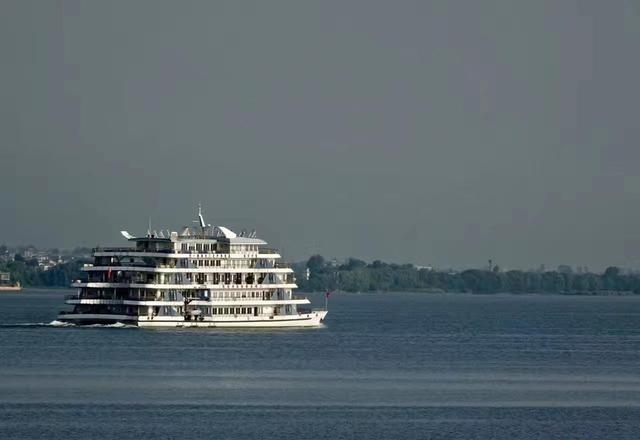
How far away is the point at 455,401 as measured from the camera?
92.6 meters

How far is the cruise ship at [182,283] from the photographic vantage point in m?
147

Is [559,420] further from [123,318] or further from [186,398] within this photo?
[123,318]

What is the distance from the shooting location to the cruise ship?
484ft

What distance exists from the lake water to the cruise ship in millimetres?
1738

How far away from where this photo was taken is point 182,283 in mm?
147500

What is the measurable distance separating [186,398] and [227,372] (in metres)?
16.8

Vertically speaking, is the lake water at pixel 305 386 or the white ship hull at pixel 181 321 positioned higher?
the white ship hull at pixel 181 321

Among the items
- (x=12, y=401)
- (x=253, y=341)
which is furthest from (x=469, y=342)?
(x=12, y=401)

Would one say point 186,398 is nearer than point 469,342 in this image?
Yes

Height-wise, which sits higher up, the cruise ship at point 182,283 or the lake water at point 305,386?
the cruise ship at point 182,283

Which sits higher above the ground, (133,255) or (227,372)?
(133,255)

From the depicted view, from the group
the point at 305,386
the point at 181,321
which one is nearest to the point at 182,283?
the point at 181,321

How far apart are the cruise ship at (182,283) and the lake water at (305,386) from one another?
1.74 metres

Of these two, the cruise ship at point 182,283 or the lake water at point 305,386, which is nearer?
the lake water at point 305,386
